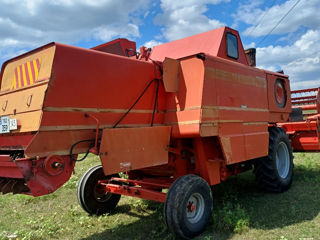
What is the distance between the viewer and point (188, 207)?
13.4 ft

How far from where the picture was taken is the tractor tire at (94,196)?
5.11 metres

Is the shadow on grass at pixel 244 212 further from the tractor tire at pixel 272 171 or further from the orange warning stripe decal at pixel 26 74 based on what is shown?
the orange warning stripe decal at pixel 26 74

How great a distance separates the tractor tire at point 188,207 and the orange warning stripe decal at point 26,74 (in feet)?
7.14

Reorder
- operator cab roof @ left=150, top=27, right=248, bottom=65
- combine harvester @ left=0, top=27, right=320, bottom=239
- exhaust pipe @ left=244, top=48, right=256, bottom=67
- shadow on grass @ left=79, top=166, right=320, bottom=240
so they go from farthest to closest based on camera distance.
Answer: exhaust pipe @ left=244, top=48, right=256, bottom=67, operator cab roof @ left=150, top=27, right=248, bottom=65, shadow on grass @ left=79, top=166, right=320, bottom=240, combine harvester @ left=0, top=27, right=320, bottom=239

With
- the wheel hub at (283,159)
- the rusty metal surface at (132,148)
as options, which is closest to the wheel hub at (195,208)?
the rusty metal surface at (132,148)

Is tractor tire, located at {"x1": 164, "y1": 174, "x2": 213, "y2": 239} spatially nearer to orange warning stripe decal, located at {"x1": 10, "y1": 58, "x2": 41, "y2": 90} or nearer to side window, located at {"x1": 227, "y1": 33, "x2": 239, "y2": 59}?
orange warning stripe decal, located at {"x1": 10, "y1": 58, "x2": 41, "y2": 90}

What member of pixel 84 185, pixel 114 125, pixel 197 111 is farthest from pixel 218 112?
pixel 84 185

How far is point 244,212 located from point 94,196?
249 centimetres

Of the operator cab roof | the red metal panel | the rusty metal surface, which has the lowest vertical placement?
the red metal panel

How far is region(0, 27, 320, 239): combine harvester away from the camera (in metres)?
3.44

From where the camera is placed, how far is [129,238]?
421 centimetres

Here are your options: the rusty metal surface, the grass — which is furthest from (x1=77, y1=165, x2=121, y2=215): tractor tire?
the rusty metal surface

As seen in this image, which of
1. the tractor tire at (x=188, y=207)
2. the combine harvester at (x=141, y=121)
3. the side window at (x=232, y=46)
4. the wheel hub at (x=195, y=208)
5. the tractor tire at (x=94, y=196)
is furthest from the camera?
the side window at (x=232, y=46)

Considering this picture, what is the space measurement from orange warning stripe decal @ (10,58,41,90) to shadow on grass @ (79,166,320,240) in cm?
228
